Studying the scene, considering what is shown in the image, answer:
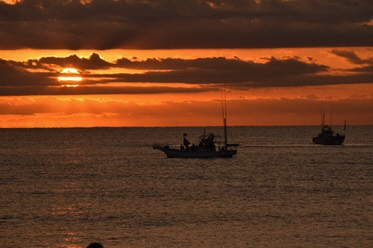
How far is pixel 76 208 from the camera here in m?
73.9

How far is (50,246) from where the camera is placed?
53.1 m

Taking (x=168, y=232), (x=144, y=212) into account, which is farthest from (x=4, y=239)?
(x=144, y=212)

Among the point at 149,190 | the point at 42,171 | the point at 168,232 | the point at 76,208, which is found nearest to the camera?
the point at 168,232

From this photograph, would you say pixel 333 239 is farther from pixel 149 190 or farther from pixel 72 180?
pixel 72 180

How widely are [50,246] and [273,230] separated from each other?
584 inches

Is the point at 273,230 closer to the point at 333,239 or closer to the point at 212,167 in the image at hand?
the point at 333,239

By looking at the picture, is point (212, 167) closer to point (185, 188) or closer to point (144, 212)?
point (185, 188)

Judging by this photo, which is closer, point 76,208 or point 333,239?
point 333,239

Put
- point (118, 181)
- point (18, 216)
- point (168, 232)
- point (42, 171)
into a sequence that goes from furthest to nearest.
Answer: point (42, 171) → point (118, 181) → point (18, 216) → point (168, 232)

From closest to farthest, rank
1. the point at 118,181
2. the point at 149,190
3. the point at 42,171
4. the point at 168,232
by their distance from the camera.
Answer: the point at 168,232, the point at 149,190, the point at 118,181, the point at 42,171

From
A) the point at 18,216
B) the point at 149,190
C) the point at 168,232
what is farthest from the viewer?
the point at 149,190

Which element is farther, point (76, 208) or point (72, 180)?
point (72, 180)

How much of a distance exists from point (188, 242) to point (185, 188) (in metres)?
40.1

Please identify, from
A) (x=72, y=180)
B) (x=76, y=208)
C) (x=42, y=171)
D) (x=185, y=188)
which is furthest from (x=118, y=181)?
(x=76, y=208)
